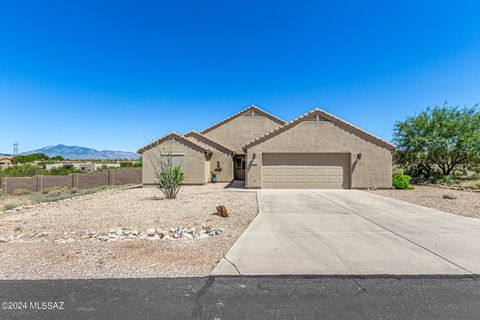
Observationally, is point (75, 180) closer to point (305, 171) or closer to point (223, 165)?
point (223, 165)

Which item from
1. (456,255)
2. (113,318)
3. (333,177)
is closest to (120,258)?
(113,318)

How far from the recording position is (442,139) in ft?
56.9

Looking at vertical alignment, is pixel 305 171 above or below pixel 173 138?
below

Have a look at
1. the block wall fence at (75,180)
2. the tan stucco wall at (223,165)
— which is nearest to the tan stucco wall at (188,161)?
the tan stucco wall at (223,165)

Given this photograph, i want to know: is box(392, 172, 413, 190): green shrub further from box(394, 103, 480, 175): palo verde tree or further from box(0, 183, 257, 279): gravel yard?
box(0, 183, 257, 279): gravel yard

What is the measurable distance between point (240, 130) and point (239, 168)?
154 inches

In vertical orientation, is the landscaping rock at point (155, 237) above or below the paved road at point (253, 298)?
above

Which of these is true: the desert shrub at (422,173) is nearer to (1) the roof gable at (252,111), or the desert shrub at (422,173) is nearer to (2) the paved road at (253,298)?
(1) the roof gable at (252,111)

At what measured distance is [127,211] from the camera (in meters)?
8.81

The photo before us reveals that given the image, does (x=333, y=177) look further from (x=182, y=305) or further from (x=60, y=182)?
(x=60, y=182)

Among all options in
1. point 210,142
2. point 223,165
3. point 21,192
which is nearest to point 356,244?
point 223,165

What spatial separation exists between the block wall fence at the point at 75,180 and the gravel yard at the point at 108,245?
10.8m

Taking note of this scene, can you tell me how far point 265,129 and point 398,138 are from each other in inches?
433

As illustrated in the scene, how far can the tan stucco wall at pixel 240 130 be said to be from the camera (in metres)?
23.7
